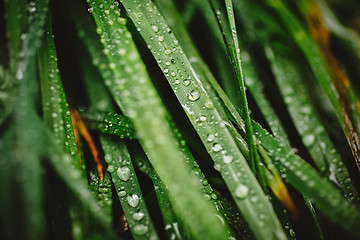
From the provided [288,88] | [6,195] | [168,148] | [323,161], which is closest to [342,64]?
[288,88]

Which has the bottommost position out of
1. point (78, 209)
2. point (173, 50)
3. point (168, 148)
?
point (78, 209)

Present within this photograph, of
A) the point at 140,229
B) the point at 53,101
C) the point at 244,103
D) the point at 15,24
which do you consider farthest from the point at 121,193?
the point at 15,24

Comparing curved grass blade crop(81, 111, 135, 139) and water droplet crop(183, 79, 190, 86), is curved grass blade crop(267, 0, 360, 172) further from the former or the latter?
curved grass blade crop(81, 111, 135, 139)

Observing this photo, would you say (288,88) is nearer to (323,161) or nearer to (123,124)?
(323,161)

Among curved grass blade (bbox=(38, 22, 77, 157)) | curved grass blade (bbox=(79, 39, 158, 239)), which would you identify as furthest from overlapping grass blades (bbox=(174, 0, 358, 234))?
curved grass blade (bbox=(38, 22, 77, 157))

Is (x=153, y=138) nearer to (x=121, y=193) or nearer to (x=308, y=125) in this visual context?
(x=121, y=193)

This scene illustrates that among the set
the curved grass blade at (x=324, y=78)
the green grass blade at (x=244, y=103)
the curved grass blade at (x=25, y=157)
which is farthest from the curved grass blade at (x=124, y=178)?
the curved grass blade at (x=324, y=78)
